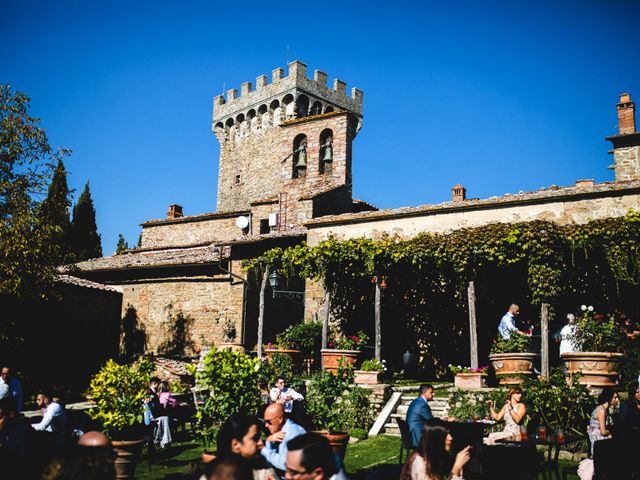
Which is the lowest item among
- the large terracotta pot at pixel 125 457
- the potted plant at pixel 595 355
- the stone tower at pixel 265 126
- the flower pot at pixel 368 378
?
the large terracotta pot at pixel 125 457

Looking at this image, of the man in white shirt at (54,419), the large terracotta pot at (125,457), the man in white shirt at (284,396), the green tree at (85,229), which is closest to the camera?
the large terracotta pot at (125,457)

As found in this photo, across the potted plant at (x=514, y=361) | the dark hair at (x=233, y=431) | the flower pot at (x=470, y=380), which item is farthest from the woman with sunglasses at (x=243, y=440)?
the flower pot at (x=470, y=380)

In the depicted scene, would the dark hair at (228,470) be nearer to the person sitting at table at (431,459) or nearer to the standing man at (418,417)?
the person sitting at table at (431,459)

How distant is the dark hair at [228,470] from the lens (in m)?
2.95

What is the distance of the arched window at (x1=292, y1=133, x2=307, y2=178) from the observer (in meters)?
22.7

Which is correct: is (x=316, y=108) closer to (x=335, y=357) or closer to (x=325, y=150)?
(x=325, y=150)

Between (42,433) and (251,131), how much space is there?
1321 inches

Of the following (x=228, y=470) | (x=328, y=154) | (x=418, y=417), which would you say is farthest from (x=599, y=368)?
(x=328, y=154)

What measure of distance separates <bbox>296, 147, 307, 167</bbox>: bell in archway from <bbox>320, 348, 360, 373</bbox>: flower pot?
1049 cm

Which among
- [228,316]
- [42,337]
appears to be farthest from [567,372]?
[42,337]

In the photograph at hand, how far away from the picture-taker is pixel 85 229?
34.9 m

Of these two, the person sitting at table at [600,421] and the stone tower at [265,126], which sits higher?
the stone tower at [265,126]

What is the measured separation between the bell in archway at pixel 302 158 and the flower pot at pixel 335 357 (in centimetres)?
1049

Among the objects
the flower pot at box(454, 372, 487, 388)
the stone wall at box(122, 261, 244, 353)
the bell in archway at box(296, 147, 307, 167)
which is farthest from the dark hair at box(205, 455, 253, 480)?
the bell in archway at box(296, 147, 307, 167)
